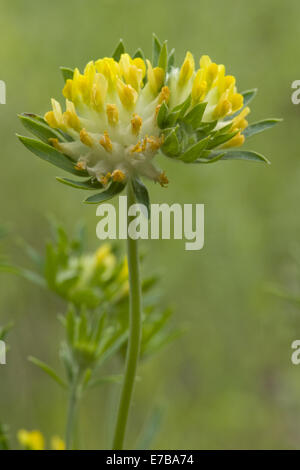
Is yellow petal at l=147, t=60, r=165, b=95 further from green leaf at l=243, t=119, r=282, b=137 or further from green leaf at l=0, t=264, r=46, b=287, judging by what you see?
green leaf at l=0, t=264, r=46, b=287

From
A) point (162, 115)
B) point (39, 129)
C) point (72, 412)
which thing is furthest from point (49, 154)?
point (72, 412)

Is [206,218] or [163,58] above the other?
[163,58]

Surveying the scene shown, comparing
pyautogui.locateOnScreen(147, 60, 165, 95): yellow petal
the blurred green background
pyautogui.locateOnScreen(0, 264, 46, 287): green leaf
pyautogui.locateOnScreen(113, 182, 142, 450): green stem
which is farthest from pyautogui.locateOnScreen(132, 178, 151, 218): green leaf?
the blurred green background

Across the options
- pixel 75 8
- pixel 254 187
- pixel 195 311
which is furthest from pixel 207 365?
pixel 75 8

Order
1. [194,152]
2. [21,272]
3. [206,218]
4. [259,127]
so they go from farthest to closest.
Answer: [206,218] → [21,272] → [259,127] → [194,152]

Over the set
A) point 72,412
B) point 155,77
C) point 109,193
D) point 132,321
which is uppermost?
point 155,77

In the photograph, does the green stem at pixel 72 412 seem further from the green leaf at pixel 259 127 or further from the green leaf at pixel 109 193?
the green leaf at pixel 259 127

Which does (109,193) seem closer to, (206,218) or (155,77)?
(155,77)
